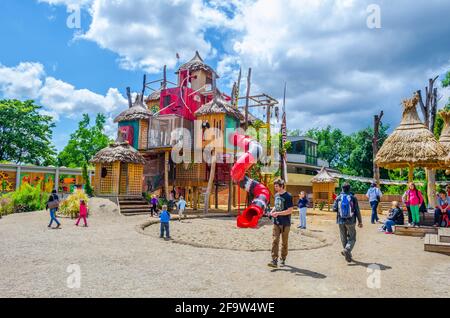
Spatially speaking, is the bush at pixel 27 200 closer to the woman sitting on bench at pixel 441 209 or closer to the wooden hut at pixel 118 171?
the wooden hut at pixel 118 171

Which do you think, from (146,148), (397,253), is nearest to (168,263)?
(397,253)

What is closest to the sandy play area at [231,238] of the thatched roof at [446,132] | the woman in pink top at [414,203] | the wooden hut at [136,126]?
the woman in pink top at [414,203]

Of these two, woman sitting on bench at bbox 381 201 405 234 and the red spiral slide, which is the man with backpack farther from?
woman sitting on bench at bbox 381 201 405 234

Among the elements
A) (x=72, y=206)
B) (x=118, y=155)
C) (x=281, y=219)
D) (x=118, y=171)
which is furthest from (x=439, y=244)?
(x=118, y=171)

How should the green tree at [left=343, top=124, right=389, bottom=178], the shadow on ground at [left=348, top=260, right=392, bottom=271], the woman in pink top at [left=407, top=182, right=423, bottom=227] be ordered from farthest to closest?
the green tree at [left=343, top=124, right=389, bottom=178]
the woman in pink top at [left=407, top=182, right=423, bottom=227]
the shadow on ground at [left=348, top=260, right=392, bottom=271]

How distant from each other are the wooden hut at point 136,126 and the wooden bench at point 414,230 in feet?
58.4

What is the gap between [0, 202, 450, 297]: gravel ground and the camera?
542cm

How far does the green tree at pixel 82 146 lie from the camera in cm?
4508

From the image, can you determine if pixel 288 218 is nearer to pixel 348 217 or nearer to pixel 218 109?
pixel 348 217

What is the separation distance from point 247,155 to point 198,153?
503 inches

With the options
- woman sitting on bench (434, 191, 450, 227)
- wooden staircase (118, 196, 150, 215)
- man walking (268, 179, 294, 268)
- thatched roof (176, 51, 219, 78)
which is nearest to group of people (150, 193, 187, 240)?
wooden staircase (118, 196, 150, 215)

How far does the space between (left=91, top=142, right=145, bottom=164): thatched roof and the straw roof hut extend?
14.0 m
